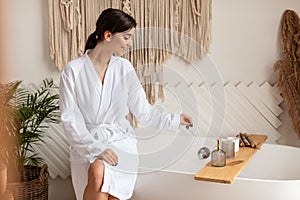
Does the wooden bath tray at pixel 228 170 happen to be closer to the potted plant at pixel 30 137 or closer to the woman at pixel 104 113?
the woman at pixel 104 113

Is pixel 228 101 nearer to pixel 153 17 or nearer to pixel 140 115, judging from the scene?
pixel 153 17

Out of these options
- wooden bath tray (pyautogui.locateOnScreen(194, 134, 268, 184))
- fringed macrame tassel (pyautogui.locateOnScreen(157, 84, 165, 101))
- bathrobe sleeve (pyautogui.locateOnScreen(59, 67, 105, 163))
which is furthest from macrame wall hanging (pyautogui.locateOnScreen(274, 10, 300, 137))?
bathrobe sleeve (pyautogui.locateOnScreen(59, 67, 105, 163))

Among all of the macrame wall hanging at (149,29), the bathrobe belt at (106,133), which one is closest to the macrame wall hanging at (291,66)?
the macrame wall hanging at (149,29)

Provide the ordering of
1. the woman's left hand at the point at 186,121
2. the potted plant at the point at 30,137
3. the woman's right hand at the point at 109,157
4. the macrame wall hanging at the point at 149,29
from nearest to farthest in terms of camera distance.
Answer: the woman's right hand at the point at 109,157 → the woman's left hand at the point at 186,121 → the potted plant at the point at 30,137 → the macrame wall hanging at the point at 149,29

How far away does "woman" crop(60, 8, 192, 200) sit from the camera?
2.14 meters

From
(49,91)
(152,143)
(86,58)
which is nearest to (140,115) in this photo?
(86,58)

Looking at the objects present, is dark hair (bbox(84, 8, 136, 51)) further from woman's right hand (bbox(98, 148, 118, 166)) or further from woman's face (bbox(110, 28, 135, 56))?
woman's right hand (bbox(98, 148, 118, 166))

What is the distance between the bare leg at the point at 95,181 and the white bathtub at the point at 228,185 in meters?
0.45

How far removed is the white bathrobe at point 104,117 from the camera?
7.06ft

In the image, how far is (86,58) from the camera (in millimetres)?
2289

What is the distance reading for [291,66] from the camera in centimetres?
294

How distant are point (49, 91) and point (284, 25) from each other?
1.60m

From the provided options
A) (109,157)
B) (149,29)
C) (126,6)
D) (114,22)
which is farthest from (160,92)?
(109,157)

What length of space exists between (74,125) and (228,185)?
0.82m
